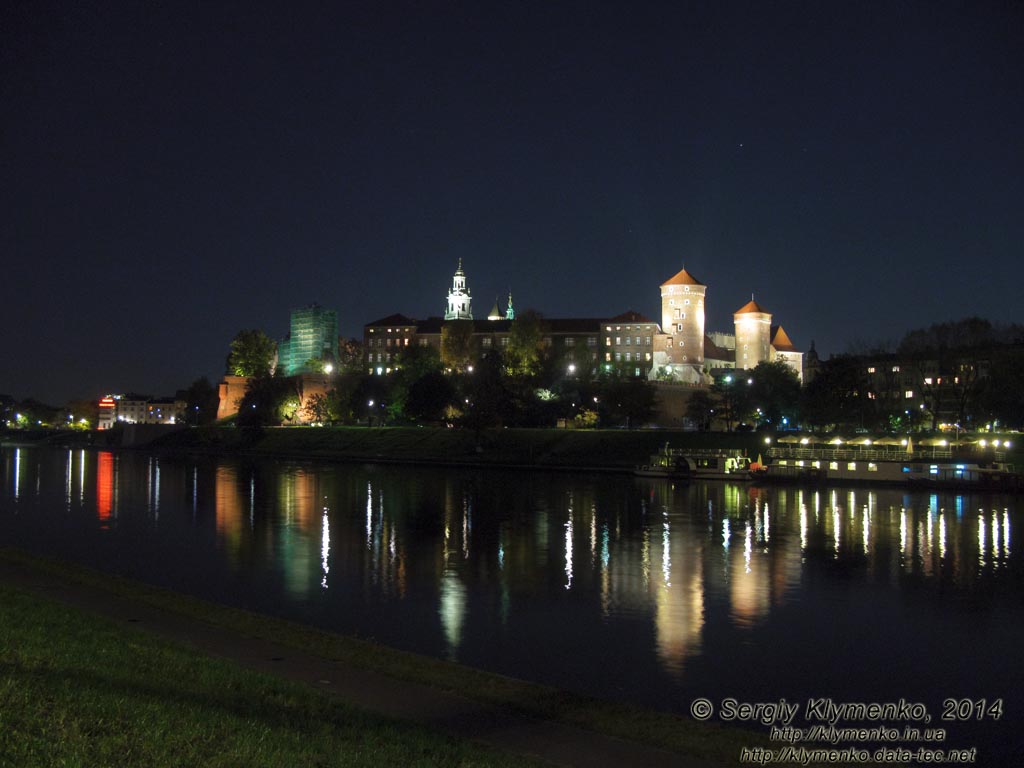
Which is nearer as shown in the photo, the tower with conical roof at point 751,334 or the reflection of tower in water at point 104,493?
the reflection of tower in water at point 104,493

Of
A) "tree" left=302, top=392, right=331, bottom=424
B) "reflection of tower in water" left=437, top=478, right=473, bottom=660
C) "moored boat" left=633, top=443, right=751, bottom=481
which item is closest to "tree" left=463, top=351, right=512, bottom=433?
"moored boat" left=633, top=443, right=751, bottom=481

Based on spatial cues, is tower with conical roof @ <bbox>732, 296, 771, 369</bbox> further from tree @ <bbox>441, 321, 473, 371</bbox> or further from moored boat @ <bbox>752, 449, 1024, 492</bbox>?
moored boat @ <bbox>752, 449, 1024, 492</bbox>

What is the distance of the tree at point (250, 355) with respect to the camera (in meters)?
110

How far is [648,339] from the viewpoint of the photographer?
10462cm

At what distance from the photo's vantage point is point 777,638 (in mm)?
13641

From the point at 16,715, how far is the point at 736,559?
17.3m

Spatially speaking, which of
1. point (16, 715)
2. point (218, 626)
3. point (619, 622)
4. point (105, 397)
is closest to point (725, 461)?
point (619, 622)

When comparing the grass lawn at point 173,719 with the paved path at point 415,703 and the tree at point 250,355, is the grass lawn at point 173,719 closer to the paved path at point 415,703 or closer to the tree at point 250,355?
the paved path at point 415,703

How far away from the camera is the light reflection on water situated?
12414mm

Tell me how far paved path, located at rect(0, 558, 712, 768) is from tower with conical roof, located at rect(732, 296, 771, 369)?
100 metres

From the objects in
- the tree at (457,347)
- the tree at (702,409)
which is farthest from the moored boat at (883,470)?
the tree at (457,347)

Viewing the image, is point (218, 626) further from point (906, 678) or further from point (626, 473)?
point (626, 473)

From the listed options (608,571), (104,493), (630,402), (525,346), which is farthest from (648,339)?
(608,571)

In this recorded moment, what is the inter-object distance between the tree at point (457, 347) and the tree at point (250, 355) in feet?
75.4
